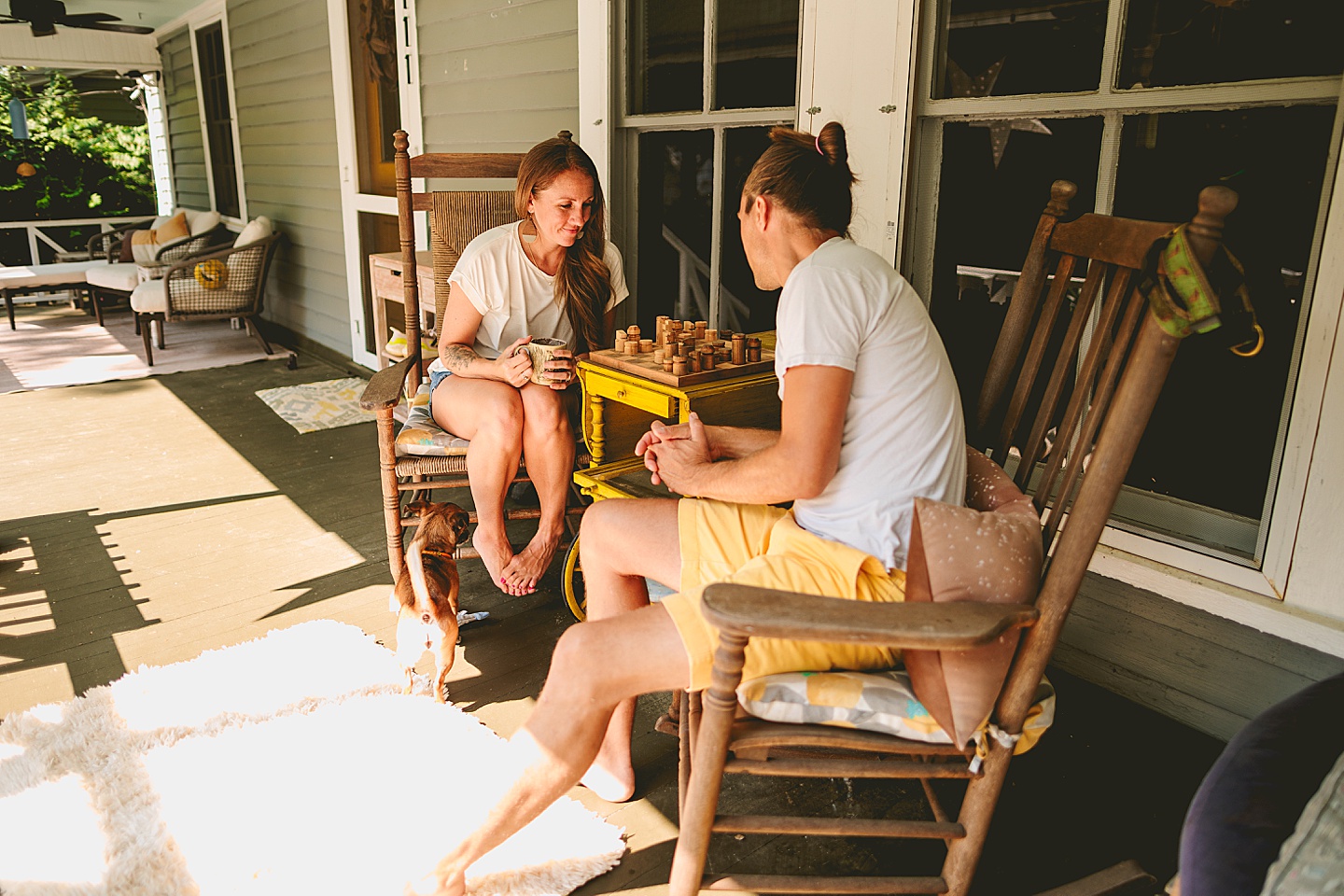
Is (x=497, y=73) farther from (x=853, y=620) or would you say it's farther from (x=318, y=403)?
(x=853, y=620)

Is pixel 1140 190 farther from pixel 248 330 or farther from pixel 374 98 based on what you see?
pixel 248 330

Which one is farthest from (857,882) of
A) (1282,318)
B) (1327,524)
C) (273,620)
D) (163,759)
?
(273,620)

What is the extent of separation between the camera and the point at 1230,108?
172cm

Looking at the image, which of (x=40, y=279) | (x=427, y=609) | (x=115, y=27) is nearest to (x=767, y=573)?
(x=427, y=609)

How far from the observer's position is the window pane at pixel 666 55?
2.82 meters

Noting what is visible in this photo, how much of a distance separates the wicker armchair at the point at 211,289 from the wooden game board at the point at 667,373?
4127 millimetres

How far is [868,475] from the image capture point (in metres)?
1.45

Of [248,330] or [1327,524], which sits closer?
[1327,524]

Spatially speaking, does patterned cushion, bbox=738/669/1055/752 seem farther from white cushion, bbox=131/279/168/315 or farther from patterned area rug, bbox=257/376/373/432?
white cushion, bbox=131/279/168/315

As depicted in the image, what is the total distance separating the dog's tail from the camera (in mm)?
2002

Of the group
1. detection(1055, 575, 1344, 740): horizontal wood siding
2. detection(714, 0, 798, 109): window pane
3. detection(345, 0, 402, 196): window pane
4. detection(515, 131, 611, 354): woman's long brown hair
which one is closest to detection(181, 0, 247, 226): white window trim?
detection(345, 0, 402, 196): window pane

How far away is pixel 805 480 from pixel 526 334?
1.39m

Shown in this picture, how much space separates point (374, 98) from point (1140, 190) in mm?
4406

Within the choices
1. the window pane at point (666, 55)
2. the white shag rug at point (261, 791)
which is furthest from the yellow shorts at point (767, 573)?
the window pane at point (666, 55)
